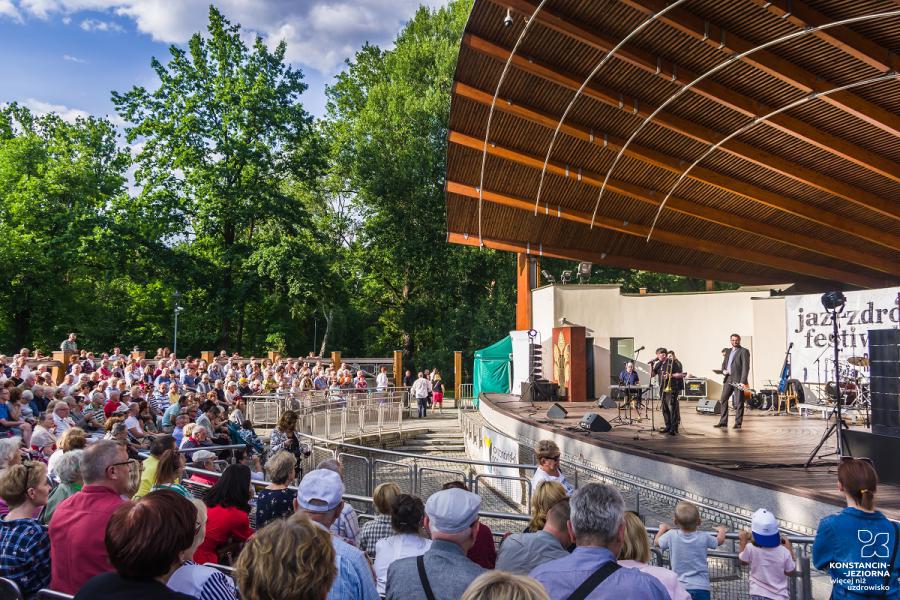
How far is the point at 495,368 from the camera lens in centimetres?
3044

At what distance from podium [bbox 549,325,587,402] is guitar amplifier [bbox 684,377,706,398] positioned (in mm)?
3962

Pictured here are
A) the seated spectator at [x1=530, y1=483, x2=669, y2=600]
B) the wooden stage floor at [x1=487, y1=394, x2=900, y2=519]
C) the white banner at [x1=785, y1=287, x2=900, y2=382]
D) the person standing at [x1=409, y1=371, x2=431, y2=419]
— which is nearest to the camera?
the seated spectator at [x1=530, y1=483, x2=669, y2=600]

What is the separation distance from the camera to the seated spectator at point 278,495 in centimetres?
490

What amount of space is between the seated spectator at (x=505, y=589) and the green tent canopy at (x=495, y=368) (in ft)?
92.2

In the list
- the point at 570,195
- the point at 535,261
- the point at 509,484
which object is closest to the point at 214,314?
the point at 535,261

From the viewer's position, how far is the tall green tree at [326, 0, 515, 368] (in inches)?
1719

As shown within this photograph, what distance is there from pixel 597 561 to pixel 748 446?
35.7 ft

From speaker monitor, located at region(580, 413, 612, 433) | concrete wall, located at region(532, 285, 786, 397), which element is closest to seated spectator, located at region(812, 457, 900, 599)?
speaker monitor, located at region(580, 413, 612, 433)

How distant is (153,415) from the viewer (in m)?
14.5

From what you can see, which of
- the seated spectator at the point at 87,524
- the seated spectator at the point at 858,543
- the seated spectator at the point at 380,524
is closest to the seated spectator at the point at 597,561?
the seated spectator at the point at 858,543

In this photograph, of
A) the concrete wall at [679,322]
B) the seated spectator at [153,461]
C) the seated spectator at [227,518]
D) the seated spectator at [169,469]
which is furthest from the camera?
the concrete wall at [679,322]

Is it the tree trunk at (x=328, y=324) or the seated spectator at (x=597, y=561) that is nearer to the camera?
the seated spectator at (x=597, y=561)

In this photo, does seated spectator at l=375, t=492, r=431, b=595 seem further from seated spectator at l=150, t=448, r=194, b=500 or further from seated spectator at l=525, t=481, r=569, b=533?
seated spectator at l=150, t=448, r=194, b=500

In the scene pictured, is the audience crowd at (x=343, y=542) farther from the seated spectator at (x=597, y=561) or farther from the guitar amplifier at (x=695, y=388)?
the guitar amplifier at (x=695, y=388)
